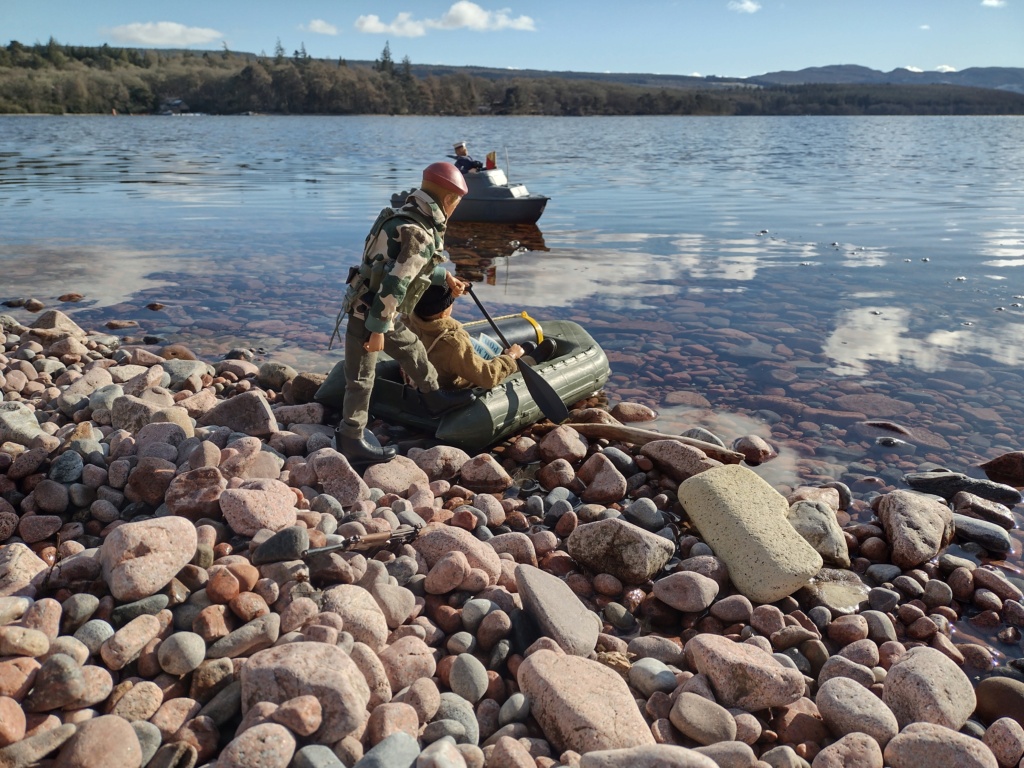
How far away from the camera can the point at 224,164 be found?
129ft

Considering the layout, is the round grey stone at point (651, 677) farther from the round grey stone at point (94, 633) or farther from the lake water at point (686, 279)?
the lake water at point (686, 279)

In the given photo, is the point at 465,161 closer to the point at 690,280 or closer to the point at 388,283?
the point at 690,280

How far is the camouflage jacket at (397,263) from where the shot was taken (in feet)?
16.0

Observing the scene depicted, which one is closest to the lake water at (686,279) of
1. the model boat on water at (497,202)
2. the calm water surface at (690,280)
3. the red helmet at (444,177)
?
the calm water surface at (690,280)

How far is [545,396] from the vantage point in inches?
244

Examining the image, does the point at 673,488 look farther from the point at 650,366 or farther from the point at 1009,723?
the point at 650,366

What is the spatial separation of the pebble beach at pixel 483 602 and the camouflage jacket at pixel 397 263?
3.31ft

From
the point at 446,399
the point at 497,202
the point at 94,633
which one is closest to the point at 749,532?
the point at 446,399

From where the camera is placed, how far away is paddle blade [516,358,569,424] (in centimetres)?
616

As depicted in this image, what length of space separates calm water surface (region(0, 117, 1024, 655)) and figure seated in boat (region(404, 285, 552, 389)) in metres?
2.07

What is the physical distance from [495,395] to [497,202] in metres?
13.5

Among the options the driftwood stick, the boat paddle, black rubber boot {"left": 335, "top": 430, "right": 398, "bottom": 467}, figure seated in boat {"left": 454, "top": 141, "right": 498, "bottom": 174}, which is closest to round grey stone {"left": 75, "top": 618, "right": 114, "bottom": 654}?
black rubber boot {"left": 335, "top": 430, "right": 398, "bottom": 467}

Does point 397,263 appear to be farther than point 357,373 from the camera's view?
No

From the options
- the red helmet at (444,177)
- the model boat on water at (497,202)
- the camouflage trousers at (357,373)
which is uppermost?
the red helmet at (444,177)
